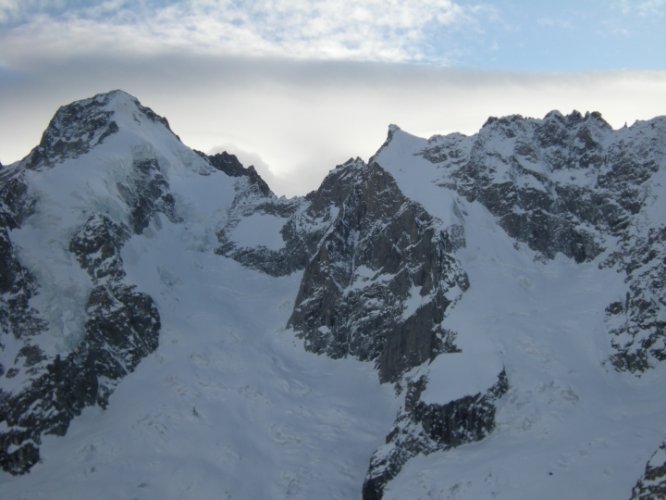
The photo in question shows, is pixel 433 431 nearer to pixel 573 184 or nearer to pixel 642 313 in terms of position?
pixel 642 313

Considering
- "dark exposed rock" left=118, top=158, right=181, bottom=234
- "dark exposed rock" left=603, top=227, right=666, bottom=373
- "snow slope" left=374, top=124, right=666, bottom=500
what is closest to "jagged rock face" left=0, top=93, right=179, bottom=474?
"dark exposed rock" left=118, top=158, right=181, bottom=234

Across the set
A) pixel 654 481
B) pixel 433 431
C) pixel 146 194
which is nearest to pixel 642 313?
pixel 433 431

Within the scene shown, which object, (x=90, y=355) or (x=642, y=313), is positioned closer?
(x=642, y=313)

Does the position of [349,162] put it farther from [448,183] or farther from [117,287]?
[117,287]

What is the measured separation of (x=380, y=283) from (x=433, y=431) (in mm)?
32029

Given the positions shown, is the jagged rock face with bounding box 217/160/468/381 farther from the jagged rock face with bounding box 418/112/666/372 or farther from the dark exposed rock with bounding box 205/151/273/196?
the dark exposed rock with bounding box 205/151/273/196

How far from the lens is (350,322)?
126562 mm

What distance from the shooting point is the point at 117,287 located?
418 feet

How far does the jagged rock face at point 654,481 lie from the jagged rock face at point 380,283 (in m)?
55.0

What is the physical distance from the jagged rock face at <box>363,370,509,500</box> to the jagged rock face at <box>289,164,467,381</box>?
33.3 feet

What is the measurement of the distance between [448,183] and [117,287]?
167 ft

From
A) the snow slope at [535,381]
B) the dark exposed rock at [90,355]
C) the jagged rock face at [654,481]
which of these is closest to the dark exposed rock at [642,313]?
the snow slope at [535,381]

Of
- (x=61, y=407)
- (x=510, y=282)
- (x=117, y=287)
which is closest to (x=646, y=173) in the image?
(x=510, y=282)

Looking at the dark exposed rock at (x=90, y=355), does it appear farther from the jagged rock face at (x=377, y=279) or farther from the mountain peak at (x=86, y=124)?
the mountain peak at (x=86, y=124)
